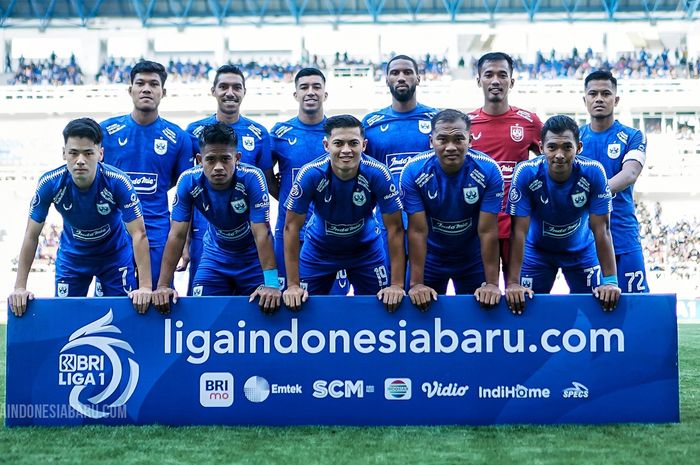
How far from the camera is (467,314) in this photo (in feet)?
17.0

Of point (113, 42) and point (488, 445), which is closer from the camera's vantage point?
point (488, 445)

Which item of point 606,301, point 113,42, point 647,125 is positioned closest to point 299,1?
point 113,42

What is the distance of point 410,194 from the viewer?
18.4 feet

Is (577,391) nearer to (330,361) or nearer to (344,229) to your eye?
(330,361)

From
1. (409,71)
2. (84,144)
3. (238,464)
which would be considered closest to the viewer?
(238,464)

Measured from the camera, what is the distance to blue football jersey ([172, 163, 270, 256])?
5695 millimetres

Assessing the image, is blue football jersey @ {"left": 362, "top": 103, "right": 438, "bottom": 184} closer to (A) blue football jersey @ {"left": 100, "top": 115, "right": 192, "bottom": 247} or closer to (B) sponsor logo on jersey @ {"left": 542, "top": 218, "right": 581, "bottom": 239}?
(B) sponsor logo on jersey @ {"left": 542, "top": 218, "right": 581, "bottom": 239}

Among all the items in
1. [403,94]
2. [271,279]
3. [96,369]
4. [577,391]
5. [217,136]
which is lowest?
[577,391]

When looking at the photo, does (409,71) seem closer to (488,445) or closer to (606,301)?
(606,301)

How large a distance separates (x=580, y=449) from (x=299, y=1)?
32285mm

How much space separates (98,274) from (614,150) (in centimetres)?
392

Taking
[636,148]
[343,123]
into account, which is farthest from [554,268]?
[343,123]

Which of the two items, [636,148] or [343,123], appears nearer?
[343,123]

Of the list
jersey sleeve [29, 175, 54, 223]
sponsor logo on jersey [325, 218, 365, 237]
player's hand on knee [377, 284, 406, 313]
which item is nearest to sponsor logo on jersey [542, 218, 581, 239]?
sponsor logo on jersey [325, 218, 365, 237]
